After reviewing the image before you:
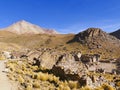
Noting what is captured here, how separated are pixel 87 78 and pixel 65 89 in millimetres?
2580

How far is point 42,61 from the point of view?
33.5 meters

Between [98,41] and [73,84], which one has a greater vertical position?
[98,41]

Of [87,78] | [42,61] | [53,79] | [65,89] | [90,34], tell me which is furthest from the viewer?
[90,34]

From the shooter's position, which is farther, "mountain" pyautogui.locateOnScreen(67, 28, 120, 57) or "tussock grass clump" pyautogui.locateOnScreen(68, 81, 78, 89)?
"mountain" pyautogui.locateOnScreen(67, 28, 120, 57)

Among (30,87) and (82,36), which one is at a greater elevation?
(82,36)

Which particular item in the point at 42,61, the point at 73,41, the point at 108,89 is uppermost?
the point at 73,41

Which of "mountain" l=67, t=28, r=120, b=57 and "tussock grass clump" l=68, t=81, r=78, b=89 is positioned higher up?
"mountain" l=67, t=28, r=120, b=57

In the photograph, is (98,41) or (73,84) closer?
(73,84)

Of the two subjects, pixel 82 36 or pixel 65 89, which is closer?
pixel 65 89

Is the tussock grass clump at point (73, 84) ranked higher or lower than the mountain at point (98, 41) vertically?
lower

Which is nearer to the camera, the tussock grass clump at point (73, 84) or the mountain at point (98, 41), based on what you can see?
the tussock grass clump at point (73, 84)

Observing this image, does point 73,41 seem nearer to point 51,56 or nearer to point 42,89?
point 51,56

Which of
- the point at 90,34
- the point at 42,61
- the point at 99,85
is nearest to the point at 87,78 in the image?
the point at 99,85

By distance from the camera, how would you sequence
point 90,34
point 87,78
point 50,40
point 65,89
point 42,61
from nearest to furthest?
point 65,89 < point 87,78 < point 42,61 < point 90,34 < point 50,40
